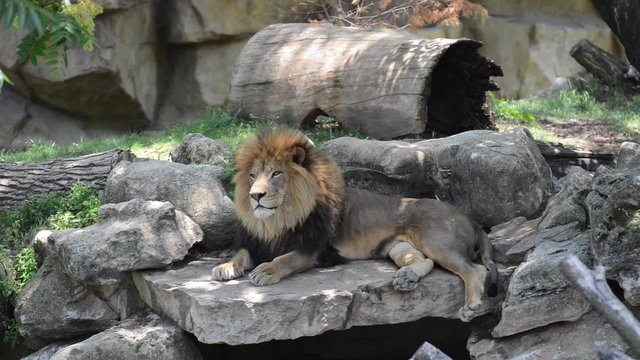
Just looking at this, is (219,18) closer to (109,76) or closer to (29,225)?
(109,76)

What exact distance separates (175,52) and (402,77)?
631 cm

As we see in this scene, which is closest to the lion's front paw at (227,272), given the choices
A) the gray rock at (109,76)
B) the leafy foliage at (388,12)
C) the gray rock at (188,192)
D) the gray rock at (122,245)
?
the gray rock at (122,245)

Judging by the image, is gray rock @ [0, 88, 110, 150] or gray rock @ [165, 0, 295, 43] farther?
gray rock @ [165, 0, 295, 43]

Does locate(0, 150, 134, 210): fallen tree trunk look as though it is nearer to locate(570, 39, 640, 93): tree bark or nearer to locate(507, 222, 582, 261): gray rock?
locate(507, 222, 582, 261): gray rock

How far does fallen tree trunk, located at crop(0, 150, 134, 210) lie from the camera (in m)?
7.33

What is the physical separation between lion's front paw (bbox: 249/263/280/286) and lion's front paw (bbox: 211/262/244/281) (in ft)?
0.46

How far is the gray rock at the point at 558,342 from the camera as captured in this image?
507 centimetres

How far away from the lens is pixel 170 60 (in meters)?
13.7

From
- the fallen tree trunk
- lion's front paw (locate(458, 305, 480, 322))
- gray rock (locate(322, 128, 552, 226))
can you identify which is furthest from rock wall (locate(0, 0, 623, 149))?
lion's front paw (locate(458, 305, 480, 322))

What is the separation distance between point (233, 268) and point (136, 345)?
2.47 ft

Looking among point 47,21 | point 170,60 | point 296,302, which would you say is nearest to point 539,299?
point 296,302

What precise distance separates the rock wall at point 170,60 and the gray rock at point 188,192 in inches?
230

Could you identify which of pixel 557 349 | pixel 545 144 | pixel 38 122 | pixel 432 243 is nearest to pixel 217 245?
pixel 432 243

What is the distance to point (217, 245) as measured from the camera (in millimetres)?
6492
